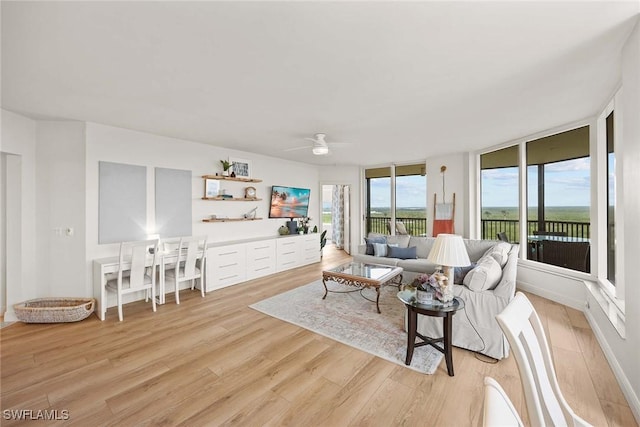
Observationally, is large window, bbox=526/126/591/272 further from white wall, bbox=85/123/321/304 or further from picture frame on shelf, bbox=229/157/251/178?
picture frame on shelf, bbox=229/157/251/178

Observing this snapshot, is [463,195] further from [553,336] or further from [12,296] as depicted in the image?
[12,296]

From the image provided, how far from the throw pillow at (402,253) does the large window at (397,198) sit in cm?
154

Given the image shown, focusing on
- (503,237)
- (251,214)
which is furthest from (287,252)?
(503,237)

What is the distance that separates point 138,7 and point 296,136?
9.35 feet

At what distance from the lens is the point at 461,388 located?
2.06 m

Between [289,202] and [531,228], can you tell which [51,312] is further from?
[531,228]

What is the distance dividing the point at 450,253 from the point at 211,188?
4.17 metres

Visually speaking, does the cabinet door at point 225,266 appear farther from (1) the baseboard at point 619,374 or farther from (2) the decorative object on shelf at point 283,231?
(1) the baseboard at point 619,374

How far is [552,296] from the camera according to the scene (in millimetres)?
3932

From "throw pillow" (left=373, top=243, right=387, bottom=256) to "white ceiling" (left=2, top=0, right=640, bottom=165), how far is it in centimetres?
227

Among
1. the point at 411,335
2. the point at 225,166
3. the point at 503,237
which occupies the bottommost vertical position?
the point at 411,335

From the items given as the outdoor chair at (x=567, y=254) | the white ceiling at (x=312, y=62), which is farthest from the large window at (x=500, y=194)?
the white ceiling at (x=312, y=62)

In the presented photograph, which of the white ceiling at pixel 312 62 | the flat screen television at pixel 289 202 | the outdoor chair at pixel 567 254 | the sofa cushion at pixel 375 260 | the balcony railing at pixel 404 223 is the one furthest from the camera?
the balcony railing at pixel 404 223

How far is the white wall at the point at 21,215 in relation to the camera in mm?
3336
